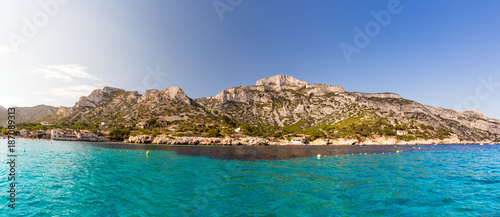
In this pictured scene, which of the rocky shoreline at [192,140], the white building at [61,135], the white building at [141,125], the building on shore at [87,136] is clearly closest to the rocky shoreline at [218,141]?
the rocky shoreline at [192,140]

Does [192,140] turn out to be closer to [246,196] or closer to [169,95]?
[246,196]

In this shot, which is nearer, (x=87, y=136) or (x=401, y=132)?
(x=87, y=136)

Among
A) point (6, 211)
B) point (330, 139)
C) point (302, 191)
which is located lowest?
point (330, 139)

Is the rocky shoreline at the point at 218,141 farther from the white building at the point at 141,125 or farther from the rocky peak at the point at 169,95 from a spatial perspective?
the rocky peak at the point at 169,95

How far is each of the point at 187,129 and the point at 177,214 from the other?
108 meters

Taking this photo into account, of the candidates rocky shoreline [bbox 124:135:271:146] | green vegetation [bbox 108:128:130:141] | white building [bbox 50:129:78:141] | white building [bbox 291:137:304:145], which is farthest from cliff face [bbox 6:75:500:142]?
rocky shoreline [bbox 124:135:271:146]

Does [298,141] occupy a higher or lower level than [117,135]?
lower

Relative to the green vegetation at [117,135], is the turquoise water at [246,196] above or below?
above

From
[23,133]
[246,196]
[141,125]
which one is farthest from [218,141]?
[23,133]

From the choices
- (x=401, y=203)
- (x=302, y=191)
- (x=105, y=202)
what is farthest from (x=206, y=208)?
(x=401, y=203)

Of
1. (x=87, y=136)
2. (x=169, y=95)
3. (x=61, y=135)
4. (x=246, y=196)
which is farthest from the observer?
(x=169, y=95)

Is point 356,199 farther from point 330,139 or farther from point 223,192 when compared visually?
point 330,139

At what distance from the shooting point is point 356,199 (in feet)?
41.2

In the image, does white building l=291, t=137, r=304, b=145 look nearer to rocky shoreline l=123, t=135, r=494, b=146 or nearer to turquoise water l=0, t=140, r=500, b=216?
rocky shoreline l=123, t=135, r=494, b=146
